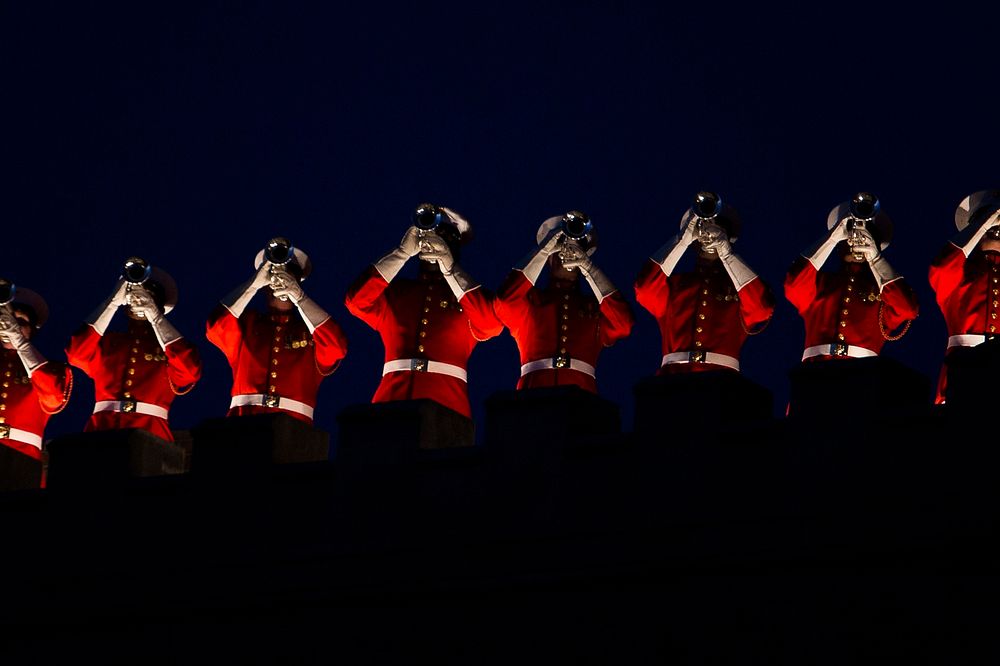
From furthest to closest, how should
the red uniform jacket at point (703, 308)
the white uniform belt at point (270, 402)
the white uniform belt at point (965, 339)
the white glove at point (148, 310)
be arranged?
1. the white glove at point (148, 310)
2. the white uniform belt at point (270, 402)
3. the red uniform jacket at point (703, 308)
4. the white uniform belt at point (965, 339)

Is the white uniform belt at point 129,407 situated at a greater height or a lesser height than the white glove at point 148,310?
lesser

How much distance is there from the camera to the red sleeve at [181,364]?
1305 centimetres

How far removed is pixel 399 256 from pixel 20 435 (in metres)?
2.78

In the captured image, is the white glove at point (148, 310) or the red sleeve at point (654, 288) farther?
the white glove at point (148, 310)

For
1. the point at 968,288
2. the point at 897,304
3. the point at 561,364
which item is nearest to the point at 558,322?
the point at 561,364

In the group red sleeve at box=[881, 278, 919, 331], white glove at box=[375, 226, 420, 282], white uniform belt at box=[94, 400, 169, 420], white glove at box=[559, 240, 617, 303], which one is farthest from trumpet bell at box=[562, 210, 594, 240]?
white uniform belt at box=[94, 400, 169, 420]

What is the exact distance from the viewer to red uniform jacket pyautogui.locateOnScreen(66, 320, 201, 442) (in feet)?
42.8

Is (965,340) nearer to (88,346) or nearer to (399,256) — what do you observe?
(399,256)

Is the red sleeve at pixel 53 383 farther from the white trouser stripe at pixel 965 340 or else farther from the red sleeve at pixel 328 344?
the white trouser stripe at pixel 965 340

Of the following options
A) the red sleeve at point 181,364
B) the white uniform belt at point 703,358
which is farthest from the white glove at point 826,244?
the red sleeve at point 181,364

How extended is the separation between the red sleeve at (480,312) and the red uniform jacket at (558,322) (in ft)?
0.20

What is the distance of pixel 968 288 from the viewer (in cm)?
1217

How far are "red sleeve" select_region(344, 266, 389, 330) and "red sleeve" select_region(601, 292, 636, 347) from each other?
4.35 ft

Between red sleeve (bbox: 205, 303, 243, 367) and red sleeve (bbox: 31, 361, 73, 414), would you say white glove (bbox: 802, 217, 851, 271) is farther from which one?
red sleeve (bbox: 31, 361, 73, 414)
